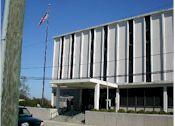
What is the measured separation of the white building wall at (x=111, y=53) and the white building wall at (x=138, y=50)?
3521mm

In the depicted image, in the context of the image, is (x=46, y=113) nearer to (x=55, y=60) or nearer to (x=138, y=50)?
(x=138, y=50)

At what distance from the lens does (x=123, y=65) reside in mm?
44969

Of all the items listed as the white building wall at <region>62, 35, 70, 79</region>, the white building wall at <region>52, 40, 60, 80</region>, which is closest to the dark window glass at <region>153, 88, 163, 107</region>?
the white building wall at <region>62, 35, 70, 79</region>

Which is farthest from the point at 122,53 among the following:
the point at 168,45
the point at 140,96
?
the point at 168,45

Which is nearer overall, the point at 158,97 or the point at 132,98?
the point at 158,97

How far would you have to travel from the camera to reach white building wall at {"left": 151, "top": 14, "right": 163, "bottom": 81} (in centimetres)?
4062

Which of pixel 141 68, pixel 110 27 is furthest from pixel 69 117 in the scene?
pixel 110 27

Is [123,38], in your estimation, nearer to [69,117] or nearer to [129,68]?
[129,68]

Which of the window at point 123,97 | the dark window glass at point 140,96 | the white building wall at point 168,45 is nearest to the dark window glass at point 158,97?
the white building wall at point 168,45

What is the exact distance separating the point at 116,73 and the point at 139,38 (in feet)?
18.3

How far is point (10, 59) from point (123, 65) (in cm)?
4103

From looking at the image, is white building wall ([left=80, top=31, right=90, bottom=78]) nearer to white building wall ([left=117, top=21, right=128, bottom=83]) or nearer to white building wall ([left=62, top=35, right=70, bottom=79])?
white building wall ([left=62, top=35, right=70, bottom=79])

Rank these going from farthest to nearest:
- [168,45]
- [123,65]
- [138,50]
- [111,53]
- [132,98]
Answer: [111,53]
[123,65]
[138,50]
[132,98]
[168,45]

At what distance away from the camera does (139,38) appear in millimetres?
43562
